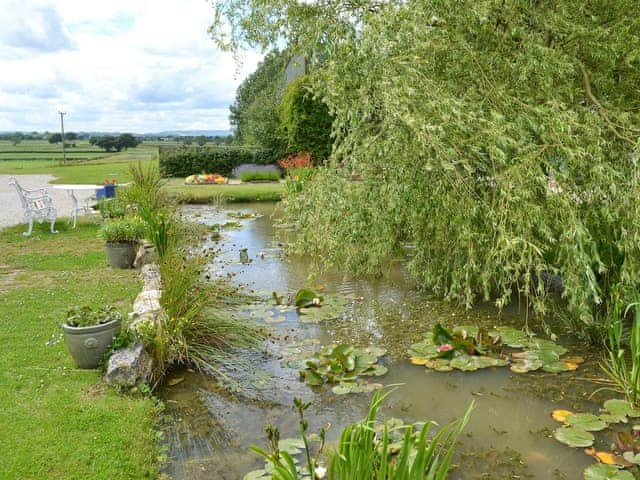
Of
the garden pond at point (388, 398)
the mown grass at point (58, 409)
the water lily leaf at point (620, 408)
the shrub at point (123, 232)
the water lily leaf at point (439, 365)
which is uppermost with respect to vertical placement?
the shrub at point (123, 232)

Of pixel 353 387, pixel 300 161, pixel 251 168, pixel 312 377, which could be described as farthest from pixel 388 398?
pixel 251 168

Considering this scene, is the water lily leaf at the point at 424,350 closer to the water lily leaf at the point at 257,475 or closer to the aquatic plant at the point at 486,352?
the aquatic plant at the point at 486,352

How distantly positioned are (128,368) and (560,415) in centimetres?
274

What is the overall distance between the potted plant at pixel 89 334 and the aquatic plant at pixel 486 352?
225 centimetres

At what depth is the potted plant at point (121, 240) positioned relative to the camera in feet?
22.0

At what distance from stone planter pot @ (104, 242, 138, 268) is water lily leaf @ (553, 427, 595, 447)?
5336 mm

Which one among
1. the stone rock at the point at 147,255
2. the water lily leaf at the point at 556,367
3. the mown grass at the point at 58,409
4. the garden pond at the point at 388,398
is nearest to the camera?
the mown grass at the point at 58,409

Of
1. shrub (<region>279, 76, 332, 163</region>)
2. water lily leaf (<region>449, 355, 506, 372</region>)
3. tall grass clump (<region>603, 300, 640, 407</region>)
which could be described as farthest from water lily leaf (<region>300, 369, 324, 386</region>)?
shrub (<region>279, 76, 332, 163</region>)

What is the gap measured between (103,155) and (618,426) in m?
34.8

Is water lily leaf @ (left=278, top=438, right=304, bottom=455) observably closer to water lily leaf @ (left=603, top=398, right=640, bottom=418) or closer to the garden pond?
the garden pond

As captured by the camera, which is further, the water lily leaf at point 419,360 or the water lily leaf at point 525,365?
the water lily leaf at point 419,360

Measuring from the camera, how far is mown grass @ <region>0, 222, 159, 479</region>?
2.71 metres

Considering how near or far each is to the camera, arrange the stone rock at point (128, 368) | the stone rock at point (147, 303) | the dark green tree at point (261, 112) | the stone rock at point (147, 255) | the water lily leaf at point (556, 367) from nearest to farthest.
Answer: the stone rock at point (128, 368)
the water lily leaf at point (556, 367)
the stone rock at point (147, 303)
the stone rock at point (147, 255)
the dark green tree at point (261, 112)

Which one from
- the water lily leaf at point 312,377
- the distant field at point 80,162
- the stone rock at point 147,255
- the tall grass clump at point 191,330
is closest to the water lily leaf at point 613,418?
the water lily leaf at point 312,377
